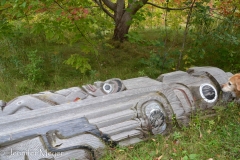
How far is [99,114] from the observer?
2697 mm

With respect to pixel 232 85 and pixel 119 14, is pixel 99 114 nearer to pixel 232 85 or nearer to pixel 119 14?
pixel 232 85

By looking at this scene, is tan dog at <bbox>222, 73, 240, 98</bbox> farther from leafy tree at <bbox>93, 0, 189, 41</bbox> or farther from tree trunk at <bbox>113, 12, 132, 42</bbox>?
tree trunk at <bbox>113, 12, 132, 42</bbox>

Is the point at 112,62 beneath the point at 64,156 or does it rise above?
above

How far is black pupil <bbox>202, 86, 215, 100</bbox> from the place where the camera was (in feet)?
10.5

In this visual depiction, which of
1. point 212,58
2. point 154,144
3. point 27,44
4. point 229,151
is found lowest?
point 229,151

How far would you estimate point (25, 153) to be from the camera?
2.23m

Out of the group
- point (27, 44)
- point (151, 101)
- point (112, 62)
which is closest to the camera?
point (151, 101)

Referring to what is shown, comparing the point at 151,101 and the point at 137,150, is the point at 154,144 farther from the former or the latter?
the point at 151,101

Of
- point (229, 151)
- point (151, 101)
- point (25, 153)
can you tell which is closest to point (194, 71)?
point (151, 101)

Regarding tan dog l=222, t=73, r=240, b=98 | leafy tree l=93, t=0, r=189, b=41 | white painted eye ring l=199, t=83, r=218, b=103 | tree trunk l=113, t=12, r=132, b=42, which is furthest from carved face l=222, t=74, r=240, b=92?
tree trunk l=113, t=12, r=132, b=42

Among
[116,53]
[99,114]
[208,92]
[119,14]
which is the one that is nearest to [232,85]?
[208,92]

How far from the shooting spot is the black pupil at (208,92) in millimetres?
3201

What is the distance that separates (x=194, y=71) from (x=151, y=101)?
3.47 feet

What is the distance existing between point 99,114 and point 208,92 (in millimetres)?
1578
